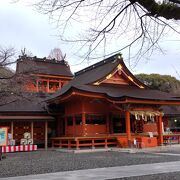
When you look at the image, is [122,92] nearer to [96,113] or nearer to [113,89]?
[113,89]

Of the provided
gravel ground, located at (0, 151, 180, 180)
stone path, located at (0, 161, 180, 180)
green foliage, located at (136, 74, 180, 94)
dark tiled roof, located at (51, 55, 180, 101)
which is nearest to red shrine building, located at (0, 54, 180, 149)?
dark tiled roof, located at (51, 55, 180, 101)

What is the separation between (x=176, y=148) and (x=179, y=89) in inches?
1138

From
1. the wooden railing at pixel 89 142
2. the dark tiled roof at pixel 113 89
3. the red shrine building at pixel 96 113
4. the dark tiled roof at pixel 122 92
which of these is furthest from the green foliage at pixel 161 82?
the wooden railing at pixel 89 142

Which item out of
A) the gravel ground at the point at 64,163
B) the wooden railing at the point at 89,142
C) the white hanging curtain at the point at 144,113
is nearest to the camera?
the gravel ground at the point at 64,163

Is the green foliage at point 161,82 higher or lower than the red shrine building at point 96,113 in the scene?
higher

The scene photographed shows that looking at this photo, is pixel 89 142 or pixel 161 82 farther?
pixel 161 82

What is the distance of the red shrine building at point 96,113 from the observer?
22.4 metres

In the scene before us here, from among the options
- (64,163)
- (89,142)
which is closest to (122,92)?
(89,142)

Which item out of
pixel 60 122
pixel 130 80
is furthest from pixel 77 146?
pixel 130 80

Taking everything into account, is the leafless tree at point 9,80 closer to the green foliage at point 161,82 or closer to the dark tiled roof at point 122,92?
the dark tiled roof at point 122,92

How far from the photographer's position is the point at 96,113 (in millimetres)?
23906

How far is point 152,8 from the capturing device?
577 cm

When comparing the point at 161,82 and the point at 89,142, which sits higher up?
the point at 161,82

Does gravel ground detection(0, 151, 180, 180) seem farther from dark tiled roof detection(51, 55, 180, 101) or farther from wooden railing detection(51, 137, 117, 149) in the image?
dark tiled roof detection(51, 55, 180, 101)
